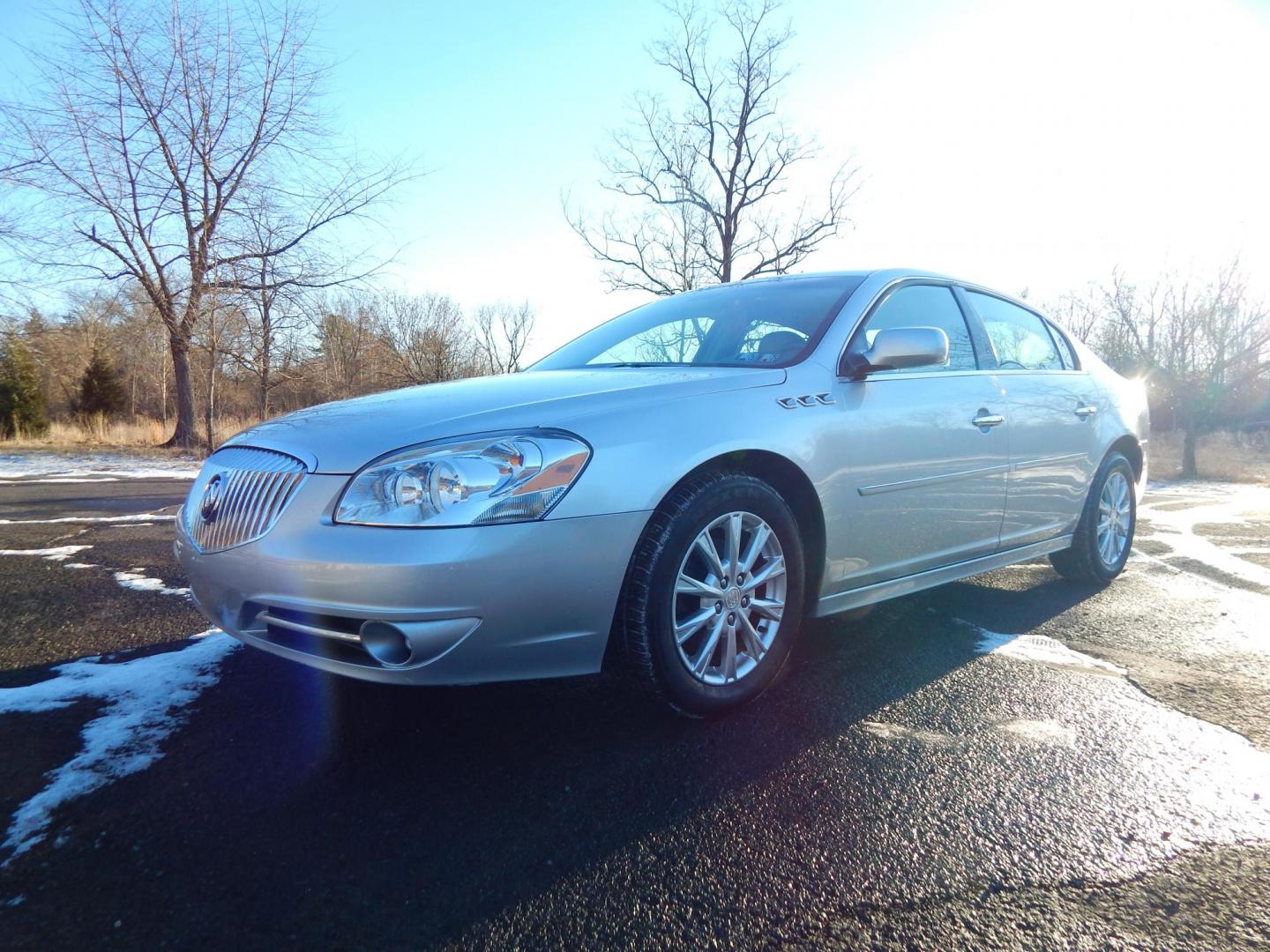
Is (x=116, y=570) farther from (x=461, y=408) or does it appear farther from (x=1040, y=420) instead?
(x=1040, y=420)

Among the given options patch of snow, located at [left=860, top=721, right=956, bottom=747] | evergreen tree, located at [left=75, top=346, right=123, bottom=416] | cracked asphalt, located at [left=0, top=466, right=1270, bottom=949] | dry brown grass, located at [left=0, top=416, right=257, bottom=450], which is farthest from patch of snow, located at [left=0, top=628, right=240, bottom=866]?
evergreen tree, located at [left=75, top=346, right=123, bottom=416]

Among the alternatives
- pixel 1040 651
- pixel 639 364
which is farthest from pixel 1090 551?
pixel 639 364

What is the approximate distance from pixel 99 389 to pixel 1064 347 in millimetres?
38700

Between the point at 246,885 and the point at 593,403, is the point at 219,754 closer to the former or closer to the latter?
the point at 246,885

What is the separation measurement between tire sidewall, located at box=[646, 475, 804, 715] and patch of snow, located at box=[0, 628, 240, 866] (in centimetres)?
141

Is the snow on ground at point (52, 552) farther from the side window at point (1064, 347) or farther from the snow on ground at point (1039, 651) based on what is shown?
the side window at point (1064, 347)

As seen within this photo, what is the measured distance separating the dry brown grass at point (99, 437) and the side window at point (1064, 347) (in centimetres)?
1517

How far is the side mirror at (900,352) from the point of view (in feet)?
9.58

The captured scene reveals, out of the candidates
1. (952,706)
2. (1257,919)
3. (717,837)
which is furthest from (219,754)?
(1257,919)

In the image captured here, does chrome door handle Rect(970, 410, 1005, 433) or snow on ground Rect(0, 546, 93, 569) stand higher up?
chrome door handle Rect(970, 410, 1005, 433)

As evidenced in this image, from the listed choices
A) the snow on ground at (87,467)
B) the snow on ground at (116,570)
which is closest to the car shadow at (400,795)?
the snow on ground at (116,570)

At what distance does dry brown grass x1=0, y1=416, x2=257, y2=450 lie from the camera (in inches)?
635

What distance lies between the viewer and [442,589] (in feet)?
6.57

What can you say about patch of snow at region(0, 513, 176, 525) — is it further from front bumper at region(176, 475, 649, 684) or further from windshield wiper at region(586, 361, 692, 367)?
front bumper at region(176, 475, 649, 684)
